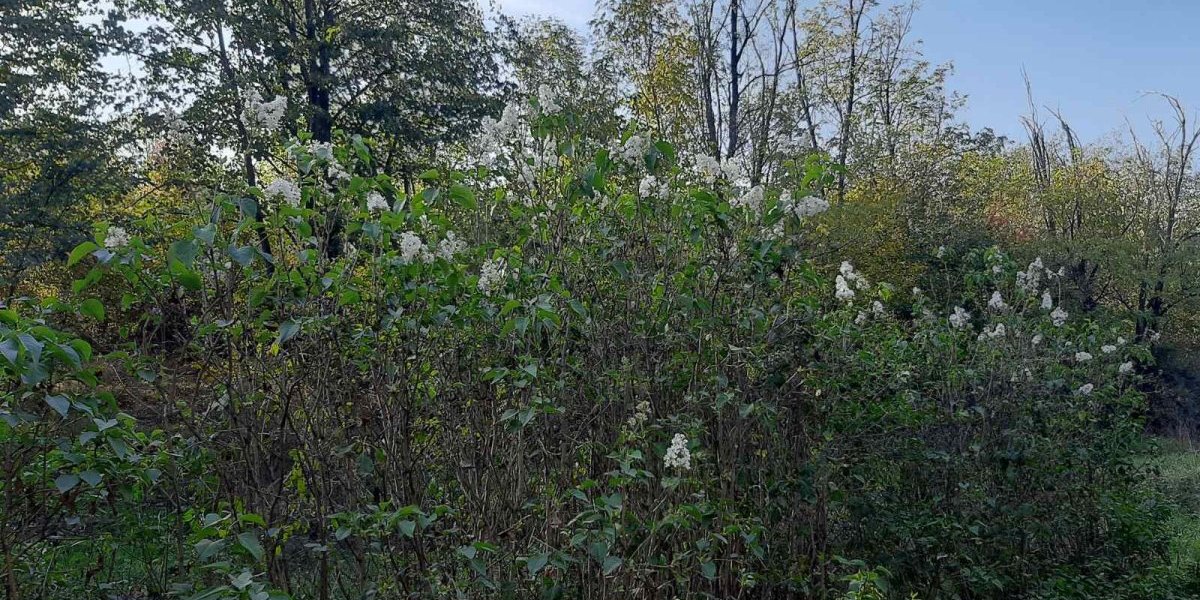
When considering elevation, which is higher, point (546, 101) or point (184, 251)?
point (546, 101)

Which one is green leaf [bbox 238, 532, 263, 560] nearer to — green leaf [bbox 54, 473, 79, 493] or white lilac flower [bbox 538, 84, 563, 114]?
green leaf [bbox 54, 473, 79, 493]

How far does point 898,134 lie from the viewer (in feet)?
65.8

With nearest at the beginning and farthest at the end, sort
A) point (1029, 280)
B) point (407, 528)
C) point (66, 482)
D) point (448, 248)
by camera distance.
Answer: point (66, 482) → point (407, 528) → point (448, 248) → point (1029, 280)

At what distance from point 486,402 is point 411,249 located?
30.1 inches

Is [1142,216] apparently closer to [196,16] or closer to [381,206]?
[196,16]

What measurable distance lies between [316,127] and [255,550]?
13810mm

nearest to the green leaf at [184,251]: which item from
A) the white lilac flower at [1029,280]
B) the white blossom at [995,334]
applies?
the white blossom at [995,334]

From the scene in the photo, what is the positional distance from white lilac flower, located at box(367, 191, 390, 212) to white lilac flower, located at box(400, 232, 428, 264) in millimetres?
155

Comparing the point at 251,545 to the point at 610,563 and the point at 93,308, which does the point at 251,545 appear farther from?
the point at 610,563

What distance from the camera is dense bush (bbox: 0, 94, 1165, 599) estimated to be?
7.95 ft

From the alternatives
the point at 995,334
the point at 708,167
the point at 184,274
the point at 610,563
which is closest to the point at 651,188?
the point at 708,167

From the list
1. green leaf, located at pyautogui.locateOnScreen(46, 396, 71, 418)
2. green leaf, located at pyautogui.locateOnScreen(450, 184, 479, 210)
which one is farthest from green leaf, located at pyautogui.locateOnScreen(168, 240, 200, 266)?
green leaf, located at pyautogui.locateOnScreen(450, 184, 479, 210)

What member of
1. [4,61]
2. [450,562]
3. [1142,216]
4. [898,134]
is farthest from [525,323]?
[1142,216]

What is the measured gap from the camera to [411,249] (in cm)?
252
